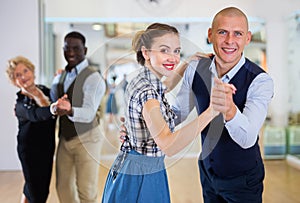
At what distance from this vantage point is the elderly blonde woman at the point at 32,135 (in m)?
2.43

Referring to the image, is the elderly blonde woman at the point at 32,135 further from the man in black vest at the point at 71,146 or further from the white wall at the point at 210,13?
the white wall at the point at 210,13

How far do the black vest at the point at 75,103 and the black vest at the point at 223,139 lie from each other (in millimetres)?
474

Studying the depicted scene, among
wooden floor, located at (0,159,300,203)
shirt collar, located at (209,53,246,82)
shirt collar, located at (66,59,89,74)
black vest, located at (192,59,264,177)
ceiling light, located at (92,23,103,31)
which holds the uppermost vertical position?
ceiling light, located at (92,23,103,31)

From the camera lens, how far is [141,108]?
118 cm

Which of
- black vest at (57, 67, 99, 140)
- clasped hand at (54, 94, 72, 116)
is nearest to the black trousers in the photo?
black vest at (57, 67, 99, 140)

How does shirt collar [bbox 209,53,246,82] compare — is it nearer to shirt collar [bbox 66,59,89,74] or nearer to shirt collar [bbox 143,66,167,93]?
shirt collar [bbox 143,66,167,93]

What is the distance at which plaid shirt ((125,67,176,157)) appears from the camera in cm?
118

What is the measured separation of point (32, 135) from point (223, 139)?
1.35 metres

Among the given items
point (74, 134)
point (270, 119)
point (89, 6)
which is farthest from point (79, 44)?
point (270, 119)

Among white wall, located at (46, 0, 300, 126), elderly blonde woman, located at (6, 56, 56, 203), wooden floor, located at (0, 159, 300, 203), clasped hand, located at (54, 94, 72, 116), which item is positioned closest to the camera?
clasped hand, located at (54, 94, 72, 116)

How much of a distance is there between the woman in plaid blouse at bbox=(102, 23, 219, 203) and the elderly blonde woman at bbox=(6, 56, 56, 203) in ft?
3.83

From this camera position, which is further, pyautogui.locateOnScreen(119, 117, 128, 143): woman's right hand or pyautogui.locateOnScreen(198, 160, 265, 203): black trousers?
pyautogui.locateOnScreen(198, 160, 265, 203): black trousers

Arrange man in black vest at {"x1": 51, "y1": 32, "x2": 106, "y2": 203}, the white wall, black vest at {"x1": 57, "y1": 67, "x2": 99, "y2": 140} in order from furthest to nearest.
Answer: the white wall, man in black vest at {"x1": 51, "y1": 32, "x2": 106, "y2": 203}, black vest at {"x1": 57, "y1": 67, "x2": 99, "y2": 140}

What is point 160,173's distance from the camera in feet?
4.54
